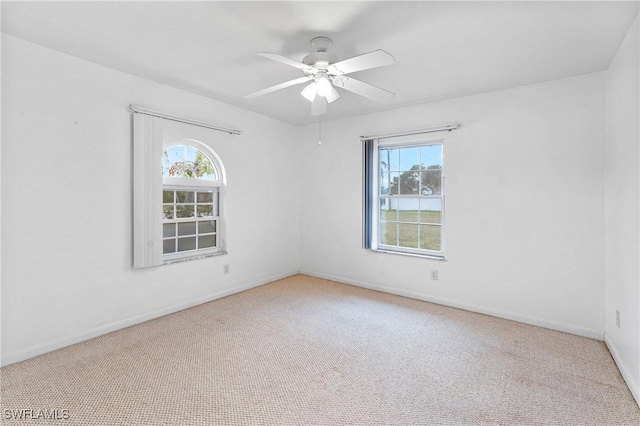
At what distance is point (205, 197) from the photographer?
156 inches

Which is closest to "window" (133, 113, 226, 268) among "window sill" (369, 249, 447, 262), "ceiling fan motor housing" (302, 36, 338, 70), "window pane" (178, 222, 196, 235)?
"window pane" (178, 222, 196, 235)

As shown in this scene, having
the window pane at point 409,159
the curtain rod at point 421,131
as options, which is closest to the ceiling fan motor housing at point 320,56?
the curtain rod at point 421,131

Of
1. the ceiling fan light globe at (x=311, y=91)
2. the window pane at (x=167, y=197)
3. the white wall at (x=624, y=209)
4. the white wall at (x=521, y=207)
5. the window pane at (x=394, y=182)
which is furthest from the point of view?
the window pane at (x=394, y=182)

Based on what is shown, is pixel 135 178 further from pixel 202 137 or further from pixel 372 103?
pixel 372 103

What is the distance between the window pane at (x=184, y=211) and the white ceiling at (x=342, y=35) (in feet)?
4.62

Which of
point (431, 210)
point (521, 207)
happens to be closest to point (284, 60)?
point (431, 210)

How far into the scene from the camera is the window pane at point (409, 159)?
4082 millimetres

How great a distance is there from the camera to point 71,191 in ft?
8.80

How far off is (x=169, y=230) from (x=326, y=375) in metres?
2.43

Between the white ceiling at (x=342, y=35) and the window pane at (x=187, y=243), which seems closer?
the white ceiling at (x=342, y=35)

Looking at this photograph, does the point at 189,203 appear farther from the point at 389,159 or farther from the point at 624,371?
the point at 624,371

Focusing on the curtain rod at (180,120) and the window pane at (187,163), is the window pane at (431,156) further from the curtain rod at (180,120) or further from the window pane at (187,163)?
the window pane at (187,163)

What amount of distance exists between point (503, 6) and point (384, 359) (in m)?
2.59

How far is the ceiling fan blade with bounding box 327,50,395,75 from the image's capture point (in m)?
1.92
